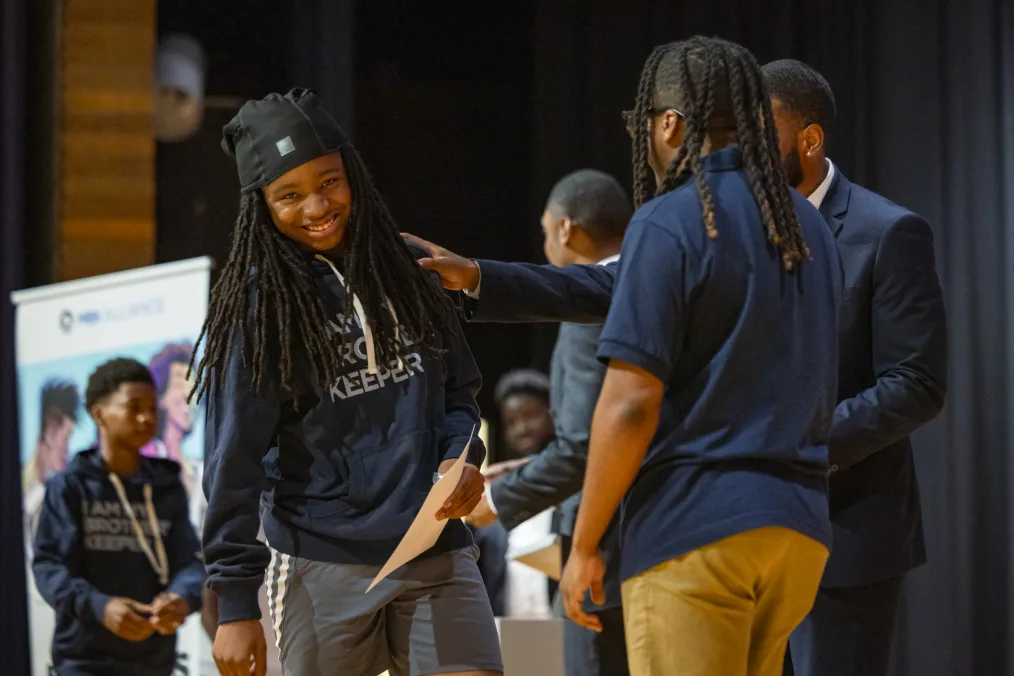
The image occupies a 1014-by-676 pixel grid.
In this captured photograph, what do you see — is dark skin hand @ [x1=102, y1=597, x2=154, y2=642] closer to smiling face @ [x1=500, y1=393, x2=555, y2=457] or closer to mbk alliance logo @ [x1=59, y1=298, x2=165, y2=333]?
mbk alliance logo @ [x1=59, y1=298, x2=165, y2=333]

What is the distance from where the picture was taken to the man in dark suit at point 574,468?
3.43m

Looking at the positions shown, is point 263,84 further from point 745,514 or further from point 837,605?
point 745,514

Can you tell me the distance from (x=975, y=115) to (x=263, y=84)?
3.14 m

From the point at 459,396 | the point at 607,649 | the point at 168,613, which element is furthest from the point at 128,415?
the point at 459,396

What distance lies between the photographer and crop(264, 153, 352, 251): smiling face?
237cm

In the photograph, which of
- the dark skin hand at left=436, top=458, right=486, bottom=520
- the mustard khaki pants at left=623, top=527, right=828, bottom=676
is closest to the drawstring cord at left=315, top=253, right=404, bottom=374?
the dark skin hand at left=436, top=458, right=486, bottom=520

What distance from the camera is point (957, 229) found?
17.3 feet

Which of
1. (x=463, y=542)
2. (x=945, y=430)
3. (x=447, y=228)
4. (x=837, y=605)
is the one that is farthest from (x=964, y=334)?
(x=463, y=542)

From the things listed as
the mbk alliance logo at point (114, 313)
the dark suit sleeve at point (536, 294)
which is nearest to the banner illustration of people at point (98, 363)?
the mbk alliance logo at point (114, 313)

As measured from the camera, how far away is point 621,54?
19.8 ft

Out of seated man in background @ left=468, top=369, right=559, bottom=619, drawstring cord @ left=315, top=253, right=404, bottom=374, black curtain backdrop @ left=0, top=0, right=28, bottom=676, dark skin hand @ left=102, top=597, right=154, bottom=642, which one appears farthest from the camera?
black curtain backdrop @ left=0, top=0, right=28, bottom=676

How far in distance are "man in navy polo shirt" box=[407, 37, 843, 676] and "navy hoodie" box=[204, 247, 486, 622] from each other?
0.43m

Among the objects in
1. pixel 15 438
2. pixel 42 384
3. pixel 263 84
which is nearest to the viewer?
pixel 42 384

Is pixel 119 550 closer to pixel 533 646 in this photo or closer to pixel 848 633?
pixel 533 646
